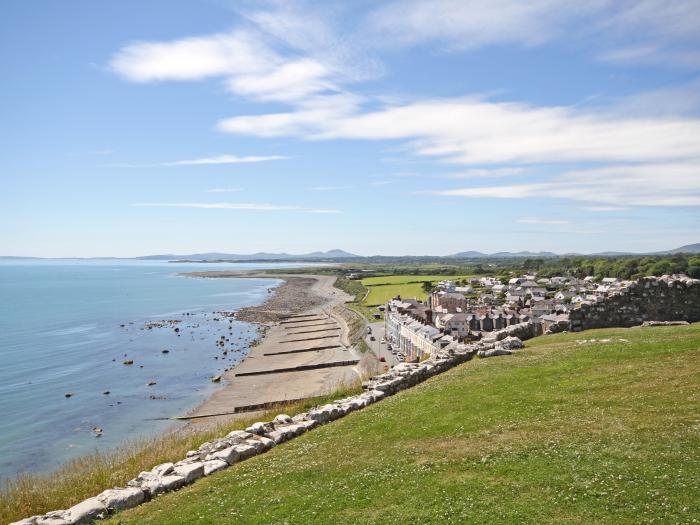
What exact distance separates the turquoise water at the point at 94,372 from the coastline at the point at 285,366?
274 cm

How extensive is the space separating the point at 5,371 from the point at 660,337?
2850 inches

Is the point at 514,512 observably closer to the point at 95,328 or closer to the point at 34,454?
the point at 34,454

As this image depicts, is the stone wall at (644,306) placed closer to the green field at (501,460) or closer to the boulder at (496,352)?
the boulder at (496,352)

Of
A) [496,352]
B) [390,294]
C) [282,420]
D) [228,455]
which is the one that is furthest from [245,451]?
[390,294]

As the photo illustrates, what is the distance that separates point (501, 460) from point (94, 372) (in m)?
64.8

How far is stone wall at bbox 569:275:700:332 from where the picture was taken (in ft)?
101

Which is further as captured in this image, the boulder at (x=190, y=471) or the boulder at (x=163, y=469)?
the boulder at (x=163, y=469)

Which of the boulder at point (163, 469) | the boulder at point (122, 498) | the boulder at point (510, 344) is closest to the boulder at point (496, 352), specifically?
the boulder at point (510, 344)

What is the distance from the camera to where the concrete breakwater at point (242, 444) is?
1332 centimetres

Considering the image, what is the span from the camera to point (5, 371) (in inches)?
2564

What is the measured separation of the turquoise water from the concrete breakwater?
23822mm

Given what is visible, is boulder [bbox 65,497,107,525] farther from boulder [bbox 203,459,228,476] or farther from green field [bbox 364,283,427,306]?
green field [bbox 364,283,427,306]

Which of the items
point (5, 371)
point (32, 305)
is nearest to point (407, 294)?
point (5, 371)

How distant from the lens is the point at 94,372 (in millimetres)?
65375
